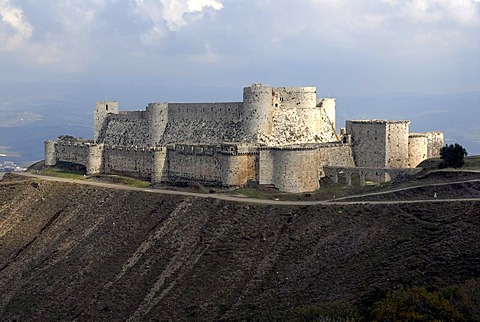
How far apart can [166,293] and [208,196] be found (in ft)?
55.0

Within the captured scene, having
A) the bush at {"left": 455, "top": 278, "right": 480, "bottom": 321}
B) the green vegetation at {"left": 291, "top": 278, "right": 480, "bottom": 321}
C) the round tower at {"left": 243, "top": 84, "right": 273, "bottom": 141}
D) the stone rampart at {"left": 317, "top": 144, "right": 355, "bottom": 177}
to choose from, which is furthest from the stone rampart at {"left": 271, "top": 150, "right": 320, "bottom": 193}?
the bush at {"left": 455, "top": 278, "right": 480, "bottom": 321}

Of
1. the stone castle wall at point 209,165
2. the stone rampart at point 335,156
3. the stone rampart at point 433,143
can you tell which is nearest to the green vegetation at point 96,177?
the stone castle wall at point 209,165

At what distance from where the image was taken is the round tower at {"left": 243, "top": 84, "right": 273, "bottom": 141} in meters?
75.9

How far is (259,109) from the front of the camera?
76125 mm

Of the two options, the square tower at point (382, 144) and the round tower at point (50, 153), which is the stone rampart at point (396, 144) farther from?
the round tower at point (50, 153)

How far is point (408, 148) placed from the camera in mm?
77812

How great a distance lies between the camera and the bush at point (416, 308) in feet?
116

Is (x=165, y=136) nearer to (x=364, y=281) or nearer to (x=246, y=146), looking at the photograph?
(x=246, y=146)

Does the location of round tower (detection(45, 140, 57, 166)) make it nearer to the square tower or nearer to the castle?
the castle

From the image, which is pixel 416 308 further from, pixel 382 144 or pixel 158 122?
pixel 158 122

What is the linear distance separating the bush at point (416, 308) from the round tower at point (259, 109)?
132ft

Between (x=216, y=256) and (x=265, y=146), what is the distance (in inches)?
735

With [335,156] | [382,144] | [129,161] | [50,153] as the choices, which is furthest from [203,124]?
[50,153]

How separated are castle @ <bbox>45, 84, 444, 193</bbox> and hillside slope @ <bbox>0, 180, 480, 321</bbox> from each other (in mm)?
7171
